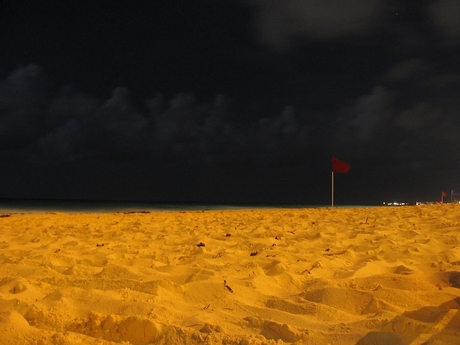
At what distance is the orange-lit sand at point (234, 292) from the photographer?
1.64 m

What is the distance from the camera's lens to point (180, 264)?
124 inches

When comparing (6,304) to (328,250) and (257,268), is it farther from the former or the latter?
(328,250)

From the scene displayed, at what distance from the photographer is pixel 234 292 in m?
2.30

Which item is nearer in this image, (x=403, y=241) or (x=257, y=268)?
(x=257, y=268)

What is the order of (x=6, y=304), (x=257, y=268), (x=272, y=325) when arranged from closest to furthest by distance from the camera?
(x=272, y=325)
(x=6, y=304)
(x=257, y=268)

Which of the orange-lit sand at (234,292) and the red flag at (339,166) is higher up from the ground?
the red flag at (339,166)

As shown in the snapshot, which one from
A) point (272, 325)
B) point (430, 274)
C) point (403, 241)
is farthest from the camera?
point (403, 241)

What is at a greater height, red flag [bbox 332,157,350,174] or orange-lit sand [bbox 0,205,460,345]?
red flag [bbox 332,157,350,174]

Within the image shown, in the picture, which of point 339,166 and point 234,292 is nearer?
point 234,292

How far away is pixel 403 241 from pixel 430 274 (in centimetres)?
158

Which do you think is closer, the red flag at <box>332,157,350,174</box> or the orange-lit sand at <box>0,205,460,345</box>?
the orange-lit sand at <box>0,205,460,345</box>

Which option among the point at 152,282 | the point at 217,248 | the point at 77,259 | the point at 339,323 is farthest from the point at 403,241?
the point at 77,259

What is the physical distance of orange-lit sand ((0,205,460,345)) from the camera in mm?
1639

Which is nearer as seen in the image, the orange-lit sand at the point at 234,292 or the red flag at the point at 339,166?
the orange-lit sand at the point at 234,292
